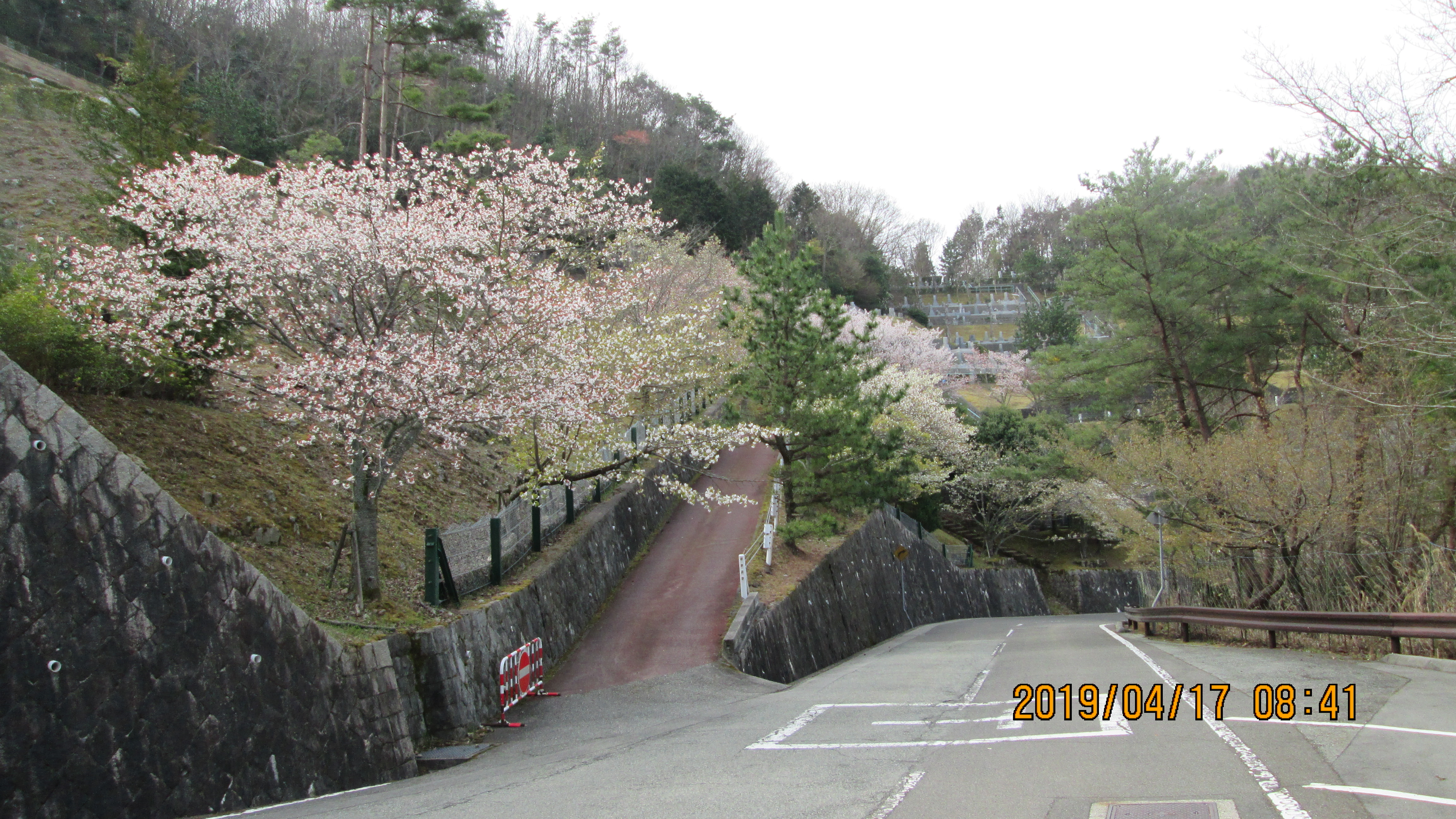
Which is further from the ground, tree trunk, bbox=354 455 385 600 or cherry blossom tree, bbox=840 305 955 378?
cherry blossom tree, bbox=840 305 955 378

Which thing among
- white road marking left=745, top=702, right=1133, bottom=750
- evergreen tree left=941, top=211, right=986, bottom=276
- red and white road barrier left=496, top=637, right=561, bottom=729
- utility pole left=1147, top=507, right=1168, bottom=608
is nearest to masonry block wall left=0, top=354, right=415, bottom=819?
red and white road barrier left=496, top=637, right=561, bottom=729

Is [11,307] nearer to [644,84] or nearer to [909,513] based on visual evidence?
[909,513]

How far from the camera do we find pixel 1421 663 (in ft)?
32.5

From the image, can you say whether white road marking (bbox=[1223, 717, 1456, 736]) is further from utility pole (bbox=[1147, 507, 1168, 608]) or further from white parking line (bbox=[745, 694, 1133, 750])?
utility pole (bbox=[1147, 507, 1168, 608])

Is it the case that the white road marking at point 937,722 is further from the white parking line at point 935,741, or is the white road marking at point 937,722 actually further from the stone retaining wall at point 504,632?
the stone retaining wall at point 504,632

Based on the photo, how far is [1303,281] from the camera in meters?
21.3

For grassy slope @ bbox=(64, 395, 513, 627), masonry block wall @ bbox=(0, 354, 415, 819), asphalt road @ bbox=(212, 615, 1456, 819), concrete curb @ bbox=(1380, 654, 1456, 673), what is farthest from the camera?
grassy slope @ bbox=(64, 395, 513, 627)

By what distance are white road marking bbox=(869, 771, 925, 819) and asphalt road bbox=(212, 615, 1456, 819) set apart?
2cm

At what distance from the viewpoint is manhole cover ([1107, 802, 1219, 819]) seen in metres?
4.83

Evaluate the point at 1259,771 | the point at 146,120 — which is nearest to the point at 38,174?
the point at 146,120

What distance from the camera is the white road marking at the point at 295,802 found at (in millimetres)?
6543

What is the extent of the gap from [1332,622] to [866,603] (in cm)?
1398

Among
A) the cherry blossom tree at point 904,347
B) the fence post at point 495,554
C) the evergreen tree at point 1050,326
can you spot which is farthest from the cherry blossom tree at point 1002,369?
the fence post at point 495,554
